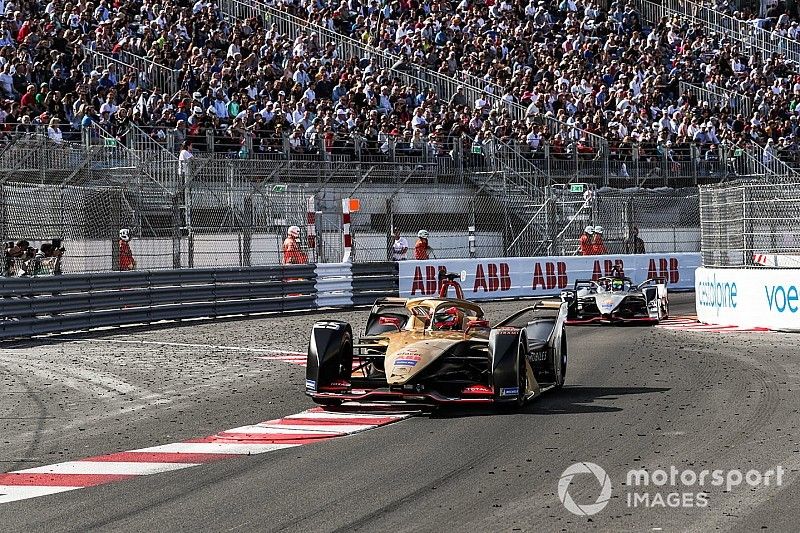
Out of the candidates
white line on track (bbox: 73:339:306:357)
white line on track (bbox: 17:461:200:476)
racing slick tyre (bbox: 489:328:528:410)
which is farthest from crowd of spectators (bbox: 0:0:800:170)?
white line on track (bbox: 17:461:200:476)

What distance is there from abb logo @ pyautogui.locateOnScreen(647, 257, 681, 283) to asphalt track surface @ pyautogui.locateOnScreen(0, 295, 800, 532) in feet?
44.6

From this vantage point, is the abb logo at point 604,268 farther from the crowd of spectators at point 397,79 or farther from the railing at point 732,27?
the railing at point 732,27

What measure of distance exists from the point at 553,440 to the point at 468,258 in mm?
17443

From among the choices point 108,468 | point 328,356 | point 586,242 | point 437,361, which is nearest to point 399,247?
point 586,242

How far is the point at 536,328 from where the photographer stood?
12703 millimetres

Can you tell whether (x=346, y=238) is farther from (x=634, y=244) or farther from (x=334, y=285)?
(x=634, y=244)

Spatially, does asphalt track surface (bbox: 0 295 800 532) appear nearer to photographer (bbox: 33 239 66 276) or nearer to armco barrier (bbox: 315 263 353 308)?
photographer (bbox: 33 239 66 276)

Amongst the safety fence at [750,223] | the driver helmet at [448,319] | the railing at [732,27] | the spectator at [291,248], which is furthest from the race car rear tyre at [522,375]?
the railing at [732,27]

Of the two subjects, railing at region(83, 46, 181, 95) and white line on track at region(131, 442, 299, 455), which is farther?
railing at region(83, 46, 181, 95)

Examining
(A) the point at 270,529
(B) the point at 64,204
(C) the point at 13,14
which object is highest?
(C) the point at 13,14

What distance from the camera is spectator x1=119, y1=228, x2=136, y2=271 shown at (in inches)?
785

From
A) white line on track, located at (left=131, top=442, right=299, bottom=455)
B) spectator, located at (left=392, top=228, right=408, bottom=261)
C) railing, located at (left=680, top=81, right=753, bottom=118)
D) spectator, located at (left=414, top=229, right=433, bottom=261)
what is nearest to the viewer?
white line on track, located at (left=131, top=442, right=299, bottom=455)

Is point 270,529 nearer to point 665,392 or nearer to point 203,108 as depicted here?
point 665,392

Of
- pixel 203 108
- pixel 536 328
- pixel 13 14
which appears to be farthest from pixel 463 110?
pixel 536 328
